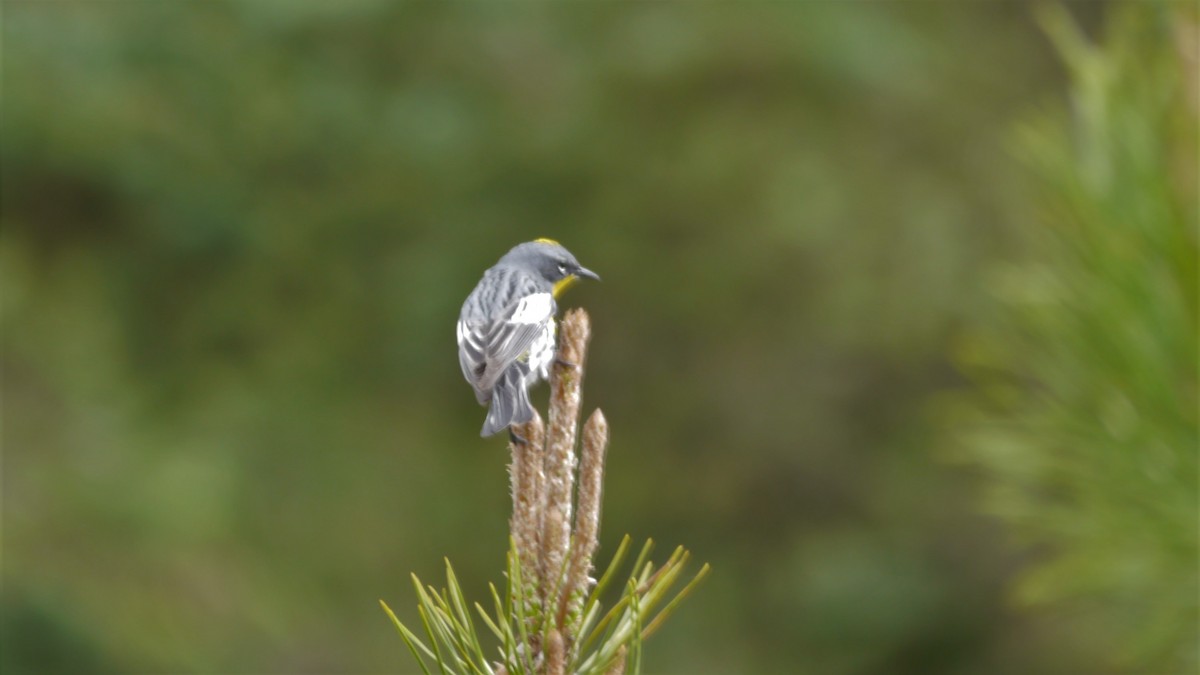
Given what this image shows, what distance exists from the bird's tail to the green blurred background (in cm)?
294

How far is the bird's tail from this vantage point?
1600mm

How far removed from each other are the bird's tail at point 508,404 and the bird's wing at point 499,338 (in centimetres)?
2

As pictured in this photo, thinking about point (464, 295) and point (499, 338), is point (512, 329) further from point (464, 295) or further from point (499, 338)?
point (464, 295)

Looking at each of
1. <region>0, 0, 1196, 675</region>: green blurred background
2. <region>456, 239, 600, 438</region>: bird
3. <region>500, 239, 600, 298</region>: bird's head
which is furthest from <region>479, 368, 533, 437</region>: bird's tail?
<region>0, 0, 1196, 675</region>: green blurred background

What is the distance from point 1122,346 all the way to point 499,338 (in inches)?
38.2

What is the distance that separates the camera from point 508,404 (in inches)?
66.6

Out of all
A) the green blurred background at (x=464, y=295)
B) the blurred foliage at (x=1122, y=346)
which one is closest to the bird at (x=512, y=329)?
the blurred foliage at (x=1122, y=346)

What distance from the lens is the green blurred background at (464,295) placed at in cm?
500

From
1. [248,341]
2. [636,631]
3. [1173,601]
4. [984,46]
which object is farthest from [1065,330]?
[984,46]

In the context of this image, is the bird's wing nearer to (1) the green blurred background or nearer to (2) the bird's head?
(2) the bird's head

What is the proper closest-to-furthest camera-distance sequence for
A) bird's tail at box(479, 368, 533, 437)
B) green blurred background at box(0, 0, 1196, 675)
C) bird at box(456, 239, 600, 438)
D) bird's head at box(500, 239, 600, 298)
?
bird's tail at box(479, 368, 533, 437) < bird at box(456, 239, 600, 438) < bird's head at box(500, 239, 600, 298) < green blurred background at box(0, 0, 1196, 675)

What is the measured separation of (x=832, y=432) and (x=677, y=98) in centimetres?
175

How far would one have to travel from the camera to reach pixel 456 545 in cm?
640

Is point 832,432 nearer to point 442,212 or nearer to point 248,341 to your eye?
point 442,212
